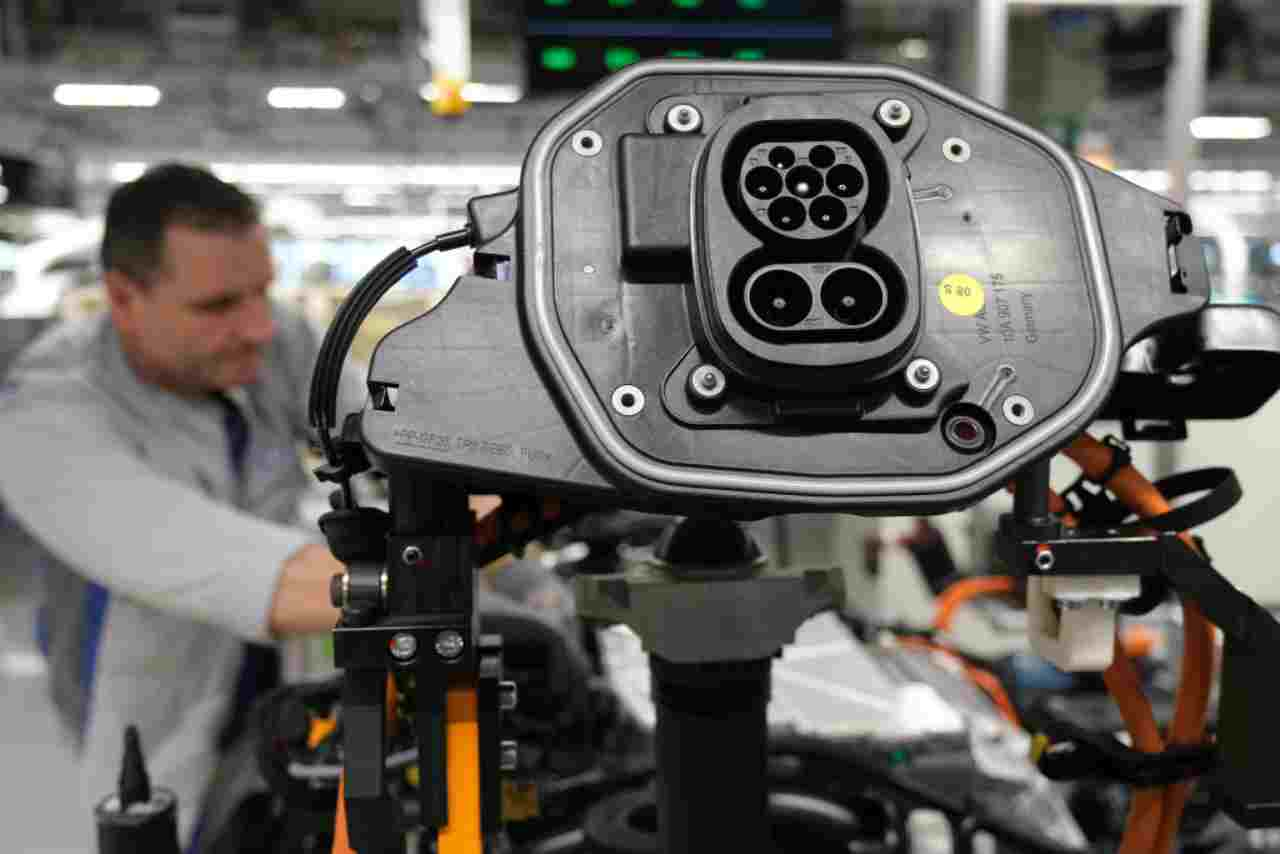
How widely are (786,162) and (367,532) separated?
264 mm

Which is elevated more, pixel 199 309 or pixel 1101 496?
pixel 199 309

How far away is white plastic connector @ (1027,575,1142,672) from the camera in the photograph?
0.49 m

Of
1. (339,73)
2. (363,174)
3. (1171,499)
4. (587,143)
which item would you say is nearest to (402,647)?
(587,143)

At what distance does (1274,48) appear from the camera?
8.43 m

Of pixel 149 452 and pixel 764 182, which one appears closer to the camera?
pixel 764 182

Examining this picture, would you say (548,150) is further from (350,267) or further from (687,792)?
(350,267)

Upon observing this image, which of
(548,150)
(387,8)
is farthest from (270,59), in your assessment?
(548,150)

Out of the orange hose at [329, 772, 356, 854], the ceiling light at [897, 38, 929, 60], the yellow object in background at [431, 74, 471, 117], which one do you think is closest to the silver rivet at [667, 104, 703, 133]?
the orange hose at [329, 772, 356, 854]

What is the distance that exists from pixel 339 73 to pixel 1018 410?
29.2 ft

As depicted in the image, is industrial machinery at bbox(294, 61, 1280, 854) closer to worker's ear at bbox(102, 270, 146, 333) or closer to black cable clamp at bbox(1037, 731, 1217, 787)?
black cable clamp at bbox(1037, 731, 1217, 787)

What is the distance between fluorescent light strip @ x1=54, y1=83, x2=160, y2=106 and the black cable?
30.6ft

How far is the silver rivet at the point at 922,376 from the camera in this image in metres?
0.42

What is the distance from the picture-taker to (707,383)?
1.37 feet

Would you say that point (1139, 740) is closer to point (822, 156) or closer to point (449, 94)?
point (822, 156)
